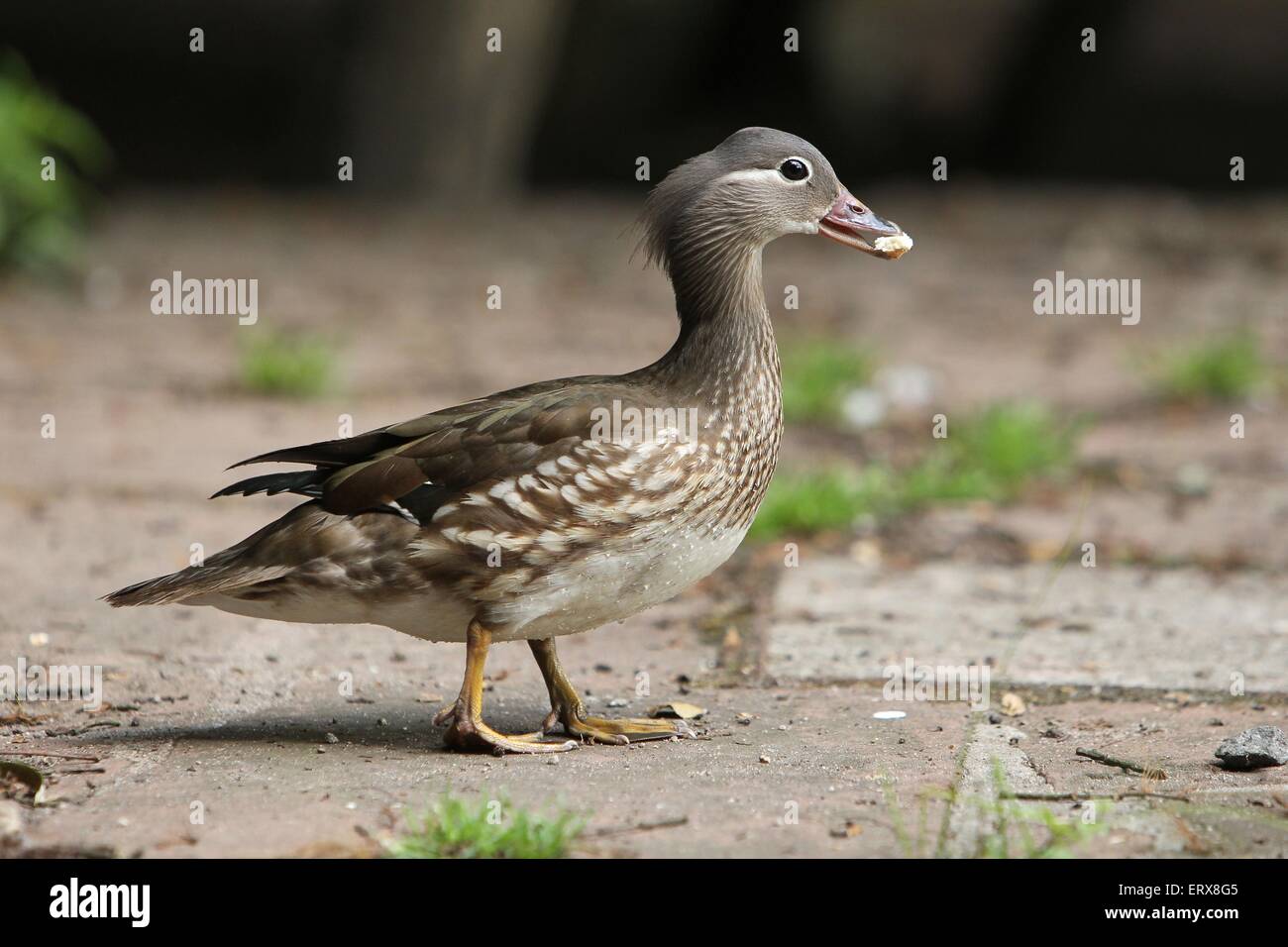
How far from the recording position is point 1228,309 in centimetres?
1025

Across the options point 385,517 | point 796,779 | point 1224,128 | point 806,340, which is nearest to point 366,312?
point 806,340

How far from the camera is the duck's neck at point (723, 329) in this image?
4301 millimetres

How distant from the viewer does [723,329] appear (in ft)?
14.4

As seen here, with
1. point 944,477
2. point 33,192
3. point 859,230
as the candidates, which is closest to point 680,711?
point 859,230

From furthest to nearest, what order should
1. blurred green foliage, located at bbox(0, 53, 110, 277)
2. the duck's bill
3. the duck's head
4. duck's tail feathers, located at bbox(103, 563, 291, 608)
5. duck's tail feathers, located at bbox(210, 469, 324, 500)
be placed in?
blurred green foliage, located at bbox(0, 53, 110, 277) < the duck's bill < the duck's head < duck's tail feathers, located at bbox(210, 469, 324, 500) < duck's tail feathers, located at bbox(103, 563, 291, 608)

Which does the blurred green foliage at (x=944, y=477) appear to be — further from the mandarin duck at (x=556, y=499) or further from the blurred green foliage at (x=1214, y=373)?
the mandarin duck at (x=556, y=499)

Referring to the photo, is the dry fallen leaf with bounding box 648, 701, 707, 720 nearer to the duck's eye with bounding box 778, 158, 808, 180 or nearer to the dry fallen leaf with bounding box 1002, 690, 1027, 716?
the dry fallen leaf with bounding box 1002, 690, 1027, 716

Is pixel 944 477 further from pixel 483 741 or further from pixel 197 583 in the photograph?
pixel 197 583

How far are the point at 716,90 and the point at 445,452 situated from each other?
41.1ft

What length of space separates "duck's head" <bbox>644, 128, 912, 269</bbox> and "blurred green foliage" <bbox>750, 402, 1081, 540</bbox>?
2.23m

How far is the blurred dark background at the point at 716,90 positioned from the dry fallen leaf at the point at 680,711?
9.67 metres

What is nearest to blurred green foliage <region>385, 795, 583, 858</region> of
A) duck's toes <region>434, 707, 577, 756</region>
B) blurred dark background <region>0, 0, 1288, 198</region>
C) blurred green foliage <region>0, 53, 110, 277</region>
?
duck's toes <region>434, 707, 577, 756</region>

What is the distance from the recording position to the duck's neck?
4.30 meters

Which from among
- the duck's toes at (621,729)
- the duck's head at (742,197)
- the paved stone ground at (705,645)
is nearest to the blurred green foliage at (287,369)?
the paved stone ground at (705,645)
